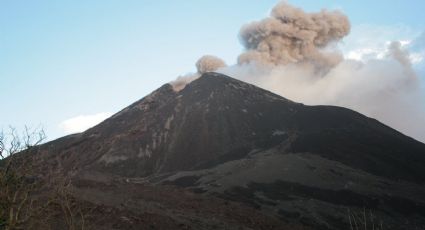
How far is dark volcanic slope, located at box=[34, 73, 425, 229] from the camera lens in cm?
4950

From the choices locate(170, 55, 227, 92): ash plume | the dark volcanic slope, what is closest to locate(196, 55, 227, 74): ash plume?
locate(170, 55, 227, 92): ash plume

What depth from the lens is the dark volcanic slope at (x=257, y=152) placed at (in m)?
49.5

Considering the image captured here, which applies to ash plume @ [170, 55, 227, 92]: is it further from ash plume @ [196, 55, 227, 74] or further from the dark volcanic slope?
the dark volcanic slope

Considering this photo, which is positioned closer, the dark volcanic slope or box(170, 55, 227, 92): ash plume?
the dark volcanic slope

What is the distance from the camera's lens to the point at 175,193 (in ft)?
155

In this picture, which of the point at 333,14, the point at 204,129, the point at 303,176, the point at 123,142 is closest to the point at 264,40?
the point at 333,14

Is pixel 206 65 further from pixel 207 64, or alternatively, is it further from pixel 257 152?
pixel 257 152

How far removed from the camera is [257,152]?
72312 mm

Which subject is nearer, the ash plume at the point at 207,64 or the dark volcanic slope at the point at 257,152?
the dark volcanic slope at the point at 257,152

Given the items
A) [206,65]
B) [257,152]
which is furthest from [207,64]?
[257,152]

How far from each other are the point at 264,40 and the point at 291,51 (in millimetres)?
8133

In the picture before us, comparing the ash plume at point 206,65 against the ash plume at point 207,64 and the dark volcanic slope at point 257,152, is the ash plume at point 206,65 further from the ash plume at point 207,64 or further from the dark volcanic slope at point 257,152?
the dark volcanic slope at point 257,152

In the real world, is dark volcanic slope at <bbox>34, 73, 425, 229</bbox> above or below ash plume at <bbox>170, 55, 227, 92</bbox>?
below

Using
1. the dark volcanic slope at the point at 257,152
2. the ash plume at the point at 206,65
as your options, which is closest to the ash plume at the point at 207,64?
the ash plume at the point at 206,65
